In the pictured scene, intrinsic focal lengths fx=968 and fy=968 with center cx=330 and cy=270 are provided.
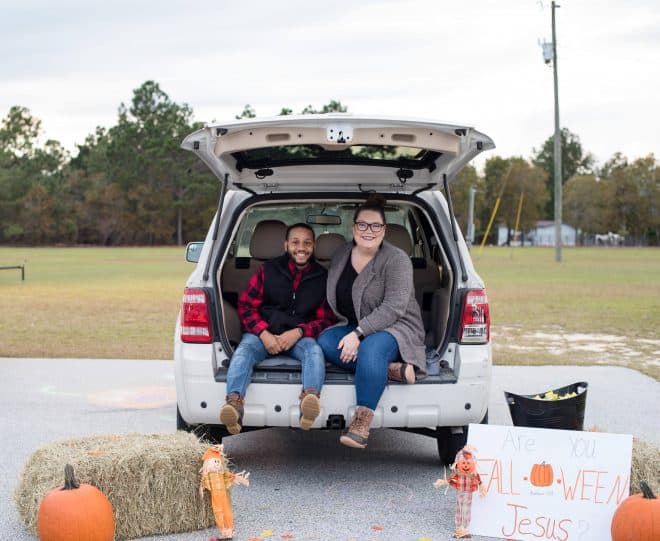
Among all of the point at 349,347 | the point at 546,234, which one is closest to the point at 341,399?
the point at 349,347

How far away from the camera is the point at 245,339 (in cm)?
558

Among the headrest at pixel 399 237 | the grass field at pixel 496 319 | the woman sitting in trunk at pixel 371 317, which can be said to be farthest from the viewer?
the grass field at pixel 496 319

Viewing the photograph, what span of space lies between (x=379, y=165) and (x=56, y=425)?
10.3 feet

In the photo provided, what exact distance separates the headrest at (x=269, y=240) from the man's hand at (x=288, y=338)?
1.00m

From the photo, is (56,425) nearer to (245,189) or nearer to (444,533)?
(245,189)

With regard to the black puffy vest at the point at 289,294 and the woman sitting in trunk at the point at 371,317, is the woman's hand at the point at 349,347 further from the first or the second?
the black puffy vest at the point at 289,294

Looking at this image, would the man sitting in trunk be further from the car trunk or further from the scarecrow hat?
the scarecrow hat

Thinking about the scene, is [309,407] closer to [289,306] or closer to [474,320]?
[289,306]

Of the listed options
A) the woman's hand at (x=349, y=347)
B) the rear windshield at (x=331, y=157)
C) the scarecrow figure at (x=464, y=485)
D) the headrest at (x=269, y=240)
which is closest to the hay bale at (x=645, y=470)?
the scarecrow figure at (x=464, y=485)

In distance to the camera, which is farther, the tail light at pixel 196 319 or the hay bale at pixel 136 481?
the tail light at pixel 196 319

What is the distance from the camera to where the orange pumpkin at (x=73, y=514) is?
162 inches

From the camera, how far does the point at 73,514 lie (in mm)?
4129

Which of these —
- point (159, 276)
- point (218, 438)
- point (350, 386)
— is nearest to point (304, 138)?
point (350, 386)

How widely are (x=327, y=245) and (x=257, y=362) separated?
1300mm
